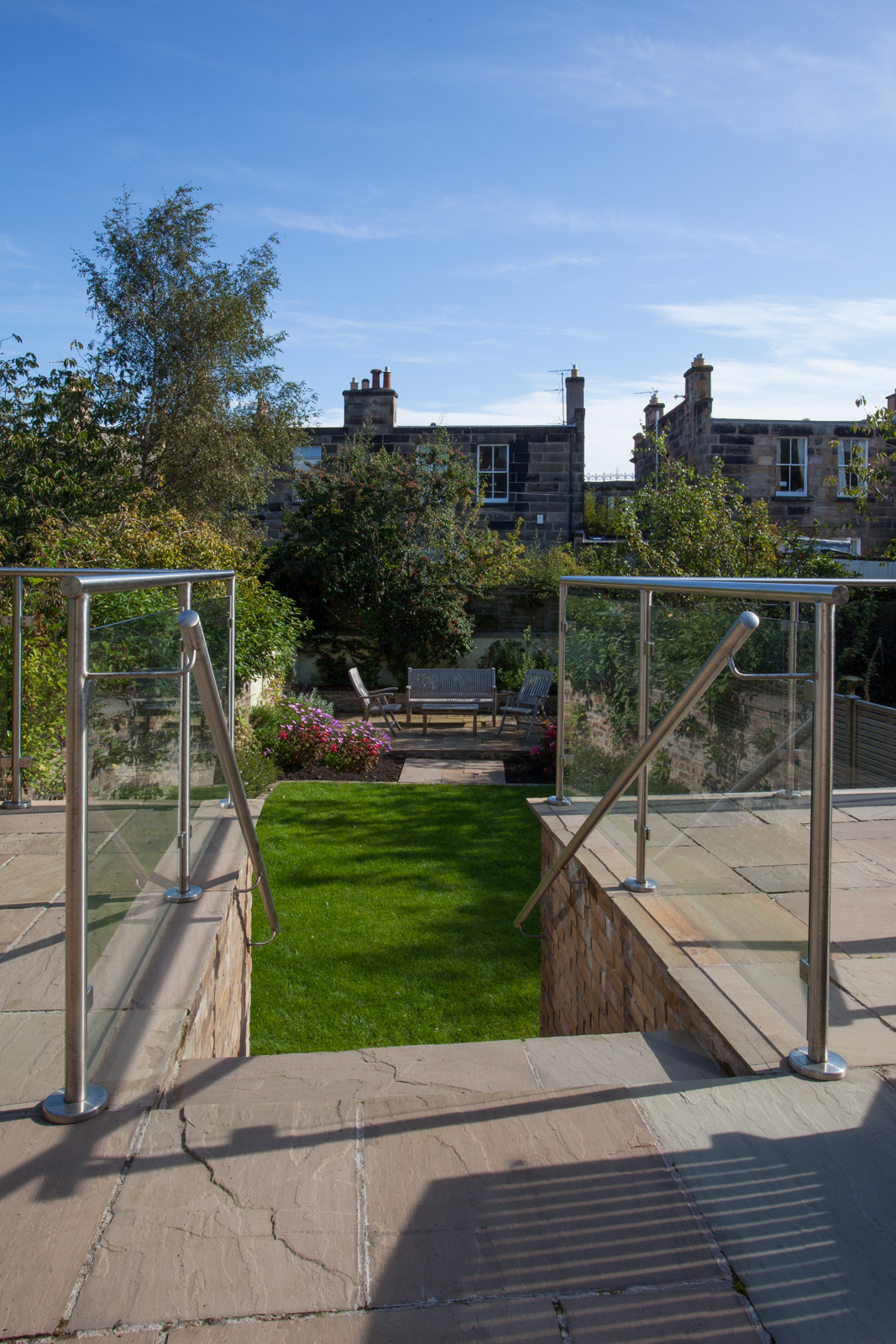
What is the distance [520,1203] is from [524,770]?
7896 mm

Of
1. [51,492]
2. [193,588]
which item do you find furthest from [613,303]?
[193,588]

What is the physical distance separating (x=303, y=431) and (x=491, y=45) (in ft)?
36.8

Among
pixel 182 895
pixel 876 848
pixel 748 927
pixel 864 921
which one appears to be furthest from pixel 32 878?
pixel 876 848

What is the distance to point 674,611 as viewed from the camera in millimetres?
3229

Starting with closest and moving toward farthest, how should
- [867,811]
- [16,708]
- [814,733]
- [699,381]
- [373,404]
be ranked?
1. [814,733]
2. [867,811]
3. [16,708]
4. [699,381]
5. [373,404]

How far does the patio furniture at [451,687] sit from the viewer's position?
12344 mm

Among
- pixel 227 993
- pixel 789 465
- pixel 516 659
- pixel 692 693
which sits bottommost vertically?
pixel 227 993

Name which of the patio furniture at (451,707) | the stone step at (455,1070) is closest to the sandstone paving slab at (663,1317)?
the stone step at (455,1070)

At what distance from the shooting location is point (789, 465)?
749 inches

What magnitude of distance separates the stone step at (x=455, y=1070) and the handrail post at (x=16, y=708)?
9.06 feet

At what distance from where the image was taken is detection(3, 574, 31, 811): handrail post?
4699 mm

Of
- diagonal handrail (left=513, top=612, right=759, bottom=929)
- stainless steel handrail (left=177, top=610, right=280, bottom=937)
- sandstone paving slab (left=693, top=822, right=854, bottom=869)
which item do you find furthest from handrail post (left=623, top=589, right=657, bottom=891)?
stainless steel handrail (left=177, top=610, right=280, bottom=937)

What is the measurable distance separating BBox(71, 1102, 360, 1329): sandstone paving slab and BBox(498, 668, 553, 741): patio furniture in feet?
31.1

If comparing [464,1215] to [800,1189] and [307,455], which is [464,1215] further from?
[307,455]
